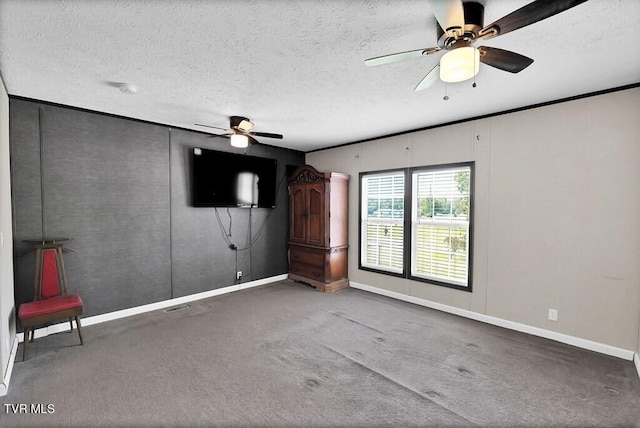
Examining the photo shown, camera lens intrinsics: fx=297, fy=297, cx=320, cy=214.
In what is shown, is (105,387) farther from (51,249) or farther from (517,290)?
(517,290)

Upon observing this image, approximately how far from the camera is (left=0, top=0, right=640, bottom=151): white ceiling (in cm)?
171

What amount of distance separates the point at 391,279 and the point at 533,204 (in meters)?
2.15

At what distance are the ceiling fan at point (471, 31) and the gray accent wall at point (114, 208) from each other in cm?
337

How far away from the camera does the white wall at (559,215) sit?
9.10 feet

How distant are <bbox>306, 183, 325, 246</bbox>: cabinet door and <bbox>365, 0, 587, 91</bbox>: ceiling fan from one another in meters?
3.19

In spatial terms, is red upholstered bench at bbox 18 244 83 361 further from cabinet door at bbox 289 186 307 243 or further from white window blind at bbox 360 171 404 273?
white window blind at bbox 360 171 404 273

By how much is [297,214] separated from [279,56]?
11.2ft

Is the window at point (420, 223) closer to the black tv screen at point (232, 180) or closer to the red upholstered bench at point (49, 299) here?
the black tv screen at point (232, 180)

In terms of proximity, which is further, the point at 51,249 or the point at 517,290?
the point at 517,290

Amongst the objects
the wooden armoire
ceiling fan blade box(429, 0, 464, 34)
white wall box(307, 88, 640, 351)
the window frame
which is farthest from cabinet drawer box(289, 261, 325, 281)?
ceiling fan blade box(429, 0, 464, 34)

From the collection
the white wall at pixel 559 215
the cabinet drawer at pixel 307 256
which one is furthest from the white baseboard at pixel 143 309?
the white wall at pixel 559 215

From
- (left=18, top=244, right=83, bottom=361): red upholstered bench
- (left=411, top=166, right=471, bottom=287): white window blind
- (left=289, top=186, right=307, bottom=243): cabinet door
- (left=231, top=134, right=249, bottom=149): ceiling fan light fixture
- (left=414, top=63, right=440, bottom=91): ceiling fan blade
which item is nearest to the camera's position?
(left=414, top=63, right=440, bottom=91): ceiling fan blade

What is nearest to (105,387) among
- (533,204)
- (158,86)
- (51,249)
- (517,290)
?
(51,249)

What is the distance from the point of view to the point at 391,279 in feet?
15.1
